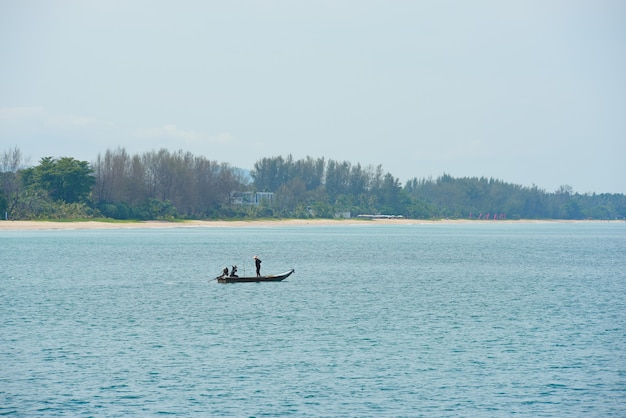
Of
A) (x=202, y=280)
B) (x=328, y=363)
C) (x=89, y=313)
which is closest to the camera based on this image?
(x=328, y=363)

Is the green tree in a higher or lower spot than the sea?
higher

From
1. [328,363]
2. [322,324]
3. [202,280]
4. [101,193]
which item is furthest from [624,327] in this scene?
[101,193]

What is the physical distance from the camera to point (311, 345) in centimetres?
3938

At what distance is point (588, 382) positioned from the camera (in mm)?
31953

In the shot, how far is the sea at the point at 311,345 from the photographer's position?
29.0 m

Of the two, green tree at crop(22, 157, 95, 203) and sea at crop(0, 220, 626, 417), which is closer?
sea at crop(0, 220, 626, 417)

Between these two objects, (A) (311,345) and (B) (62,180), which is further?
(B) (62,180)

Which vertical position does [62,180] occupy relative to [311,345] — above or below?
above

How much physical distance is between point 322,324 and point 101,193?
521ft

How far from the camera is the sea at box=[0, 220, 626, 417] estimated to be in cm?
2898

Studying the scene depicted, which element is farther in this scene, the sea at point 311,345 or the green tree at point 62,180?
the green tree at point 62,180

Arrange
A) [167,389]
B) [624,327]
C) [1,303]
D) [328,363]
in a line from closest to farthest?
[167,389] < [328,363] < [624,327] < [1,303]

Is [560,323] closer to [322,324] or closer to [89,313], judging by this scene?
[322,324]

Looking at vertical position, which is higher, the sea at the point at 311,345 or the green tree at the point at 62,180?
the green tree at the point at 62,180
